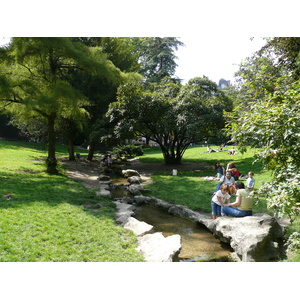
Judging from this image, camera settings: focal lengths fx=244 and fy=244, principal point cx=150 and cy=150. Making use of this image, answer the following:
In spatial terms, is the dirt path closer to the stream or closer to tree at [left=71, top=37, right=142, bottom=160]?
tree at [left=71, top=37, right=142, bottom=160]

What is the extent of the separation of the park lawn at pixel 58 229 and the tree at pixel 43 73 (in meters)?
3.70

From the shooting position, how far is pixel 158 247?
453 centimetres

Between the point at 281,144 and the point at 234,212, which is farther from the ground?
the point at 281,144

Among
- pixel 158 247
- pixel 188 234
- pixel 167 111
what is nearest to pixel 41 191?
pixel 188 234

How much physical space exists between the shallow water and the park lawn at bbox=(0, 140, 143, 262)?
1.03 m

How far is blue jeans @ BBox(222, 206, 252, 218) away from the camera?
579 cm

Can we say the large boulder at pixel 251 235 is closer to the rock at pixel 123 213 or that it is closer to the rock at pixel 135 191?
the rock at pixel 123 213

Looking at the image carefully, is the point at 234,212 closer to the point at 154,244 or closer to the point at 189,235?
the point at 189,235

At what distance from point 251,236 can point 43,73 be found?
11.4 m

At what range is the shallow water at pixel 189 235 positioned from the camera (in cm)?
486

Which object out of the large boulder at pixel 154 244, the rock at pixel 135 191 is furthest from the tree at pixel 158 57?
the large boulder at pixel 154 244

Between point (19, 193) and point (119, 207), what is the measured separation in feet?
10.8

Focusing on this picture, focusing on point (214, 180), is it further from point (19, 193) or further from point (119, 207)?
point (19, 193)
